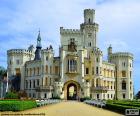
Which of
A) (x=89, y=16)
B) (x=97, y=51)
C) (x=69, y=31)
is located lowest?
(x=97, y=51)

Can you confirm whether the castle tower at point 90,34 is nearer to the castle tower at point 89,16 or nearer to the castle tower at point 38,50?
the castle tower at point 89,16

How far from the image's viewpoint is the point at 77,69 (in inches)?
4183

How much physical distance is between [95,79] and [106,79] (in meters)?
7.61

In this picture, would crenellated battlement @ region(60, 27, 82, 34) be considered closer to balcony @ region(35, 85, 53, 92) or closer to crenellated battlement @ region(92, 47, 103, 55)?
crenellated battlement @ region(92, 47, 103, 55)

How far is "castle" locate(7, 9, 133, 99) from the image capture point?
106 m

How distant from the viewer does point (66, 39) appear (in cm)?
11150

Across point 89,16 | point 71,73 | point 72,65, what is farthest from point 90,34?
point 71,73

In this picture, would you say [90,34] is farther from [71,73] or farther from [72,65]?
[71,73]

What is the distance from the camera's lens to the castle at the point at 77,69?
106000mm

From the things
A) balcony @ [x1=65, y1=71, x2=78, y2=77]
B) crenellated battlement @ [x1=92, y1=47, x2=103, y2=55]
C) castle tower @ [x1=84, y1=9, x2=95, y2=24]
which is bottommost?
balcony @ [x1=65, y1=71, x2=78, y2=77]

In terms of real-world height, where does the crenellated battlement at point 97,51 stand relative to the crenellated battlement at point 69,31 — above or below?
below

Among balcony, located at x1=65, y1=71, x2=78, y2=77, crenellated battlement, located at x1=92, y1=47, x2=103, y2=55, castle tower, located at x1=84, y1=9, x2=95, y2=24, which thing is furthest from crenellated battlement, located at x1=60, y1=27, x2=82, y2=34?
balcony, located at x1=65, y1=71, x2=78, y2=77

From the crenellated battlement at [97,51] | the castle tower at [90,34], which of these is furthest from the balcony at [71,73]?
the castle tower at [90,34]

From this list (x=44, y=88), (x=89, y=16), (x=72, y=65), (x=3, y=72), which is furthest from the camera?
(x=3, y=72)
